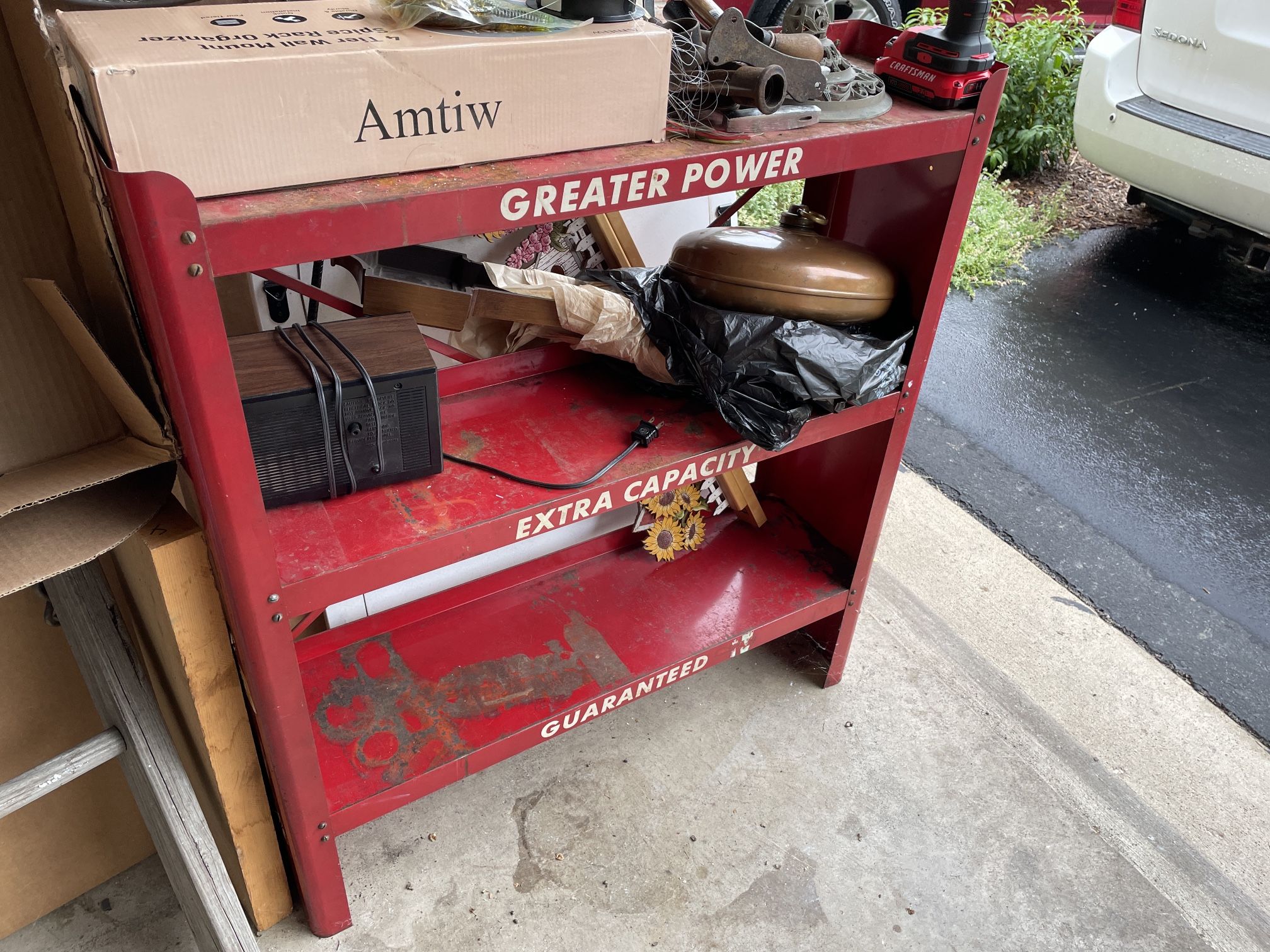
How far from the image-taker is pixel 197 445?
1150 millimetres

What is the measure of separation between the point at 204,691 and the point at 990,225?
14.9 ft

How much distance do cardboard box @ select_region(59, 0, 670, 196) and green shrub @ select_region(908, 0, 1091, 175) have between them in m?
4.74

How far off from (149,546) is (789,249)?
46.5 inches

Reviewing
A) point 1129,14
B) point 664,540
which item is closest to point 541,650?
point 664,540

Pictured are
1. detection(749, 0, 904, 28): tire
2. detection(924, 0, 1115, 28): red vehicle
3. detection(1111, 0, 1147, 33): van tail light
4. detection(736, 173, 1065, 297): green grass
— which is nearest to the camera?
detection(1111, 0, 1147, 33): van tail light

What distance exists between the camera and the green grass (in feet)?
14.8

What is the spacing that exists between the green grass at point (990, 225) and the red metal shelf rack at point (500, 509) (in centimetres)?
243

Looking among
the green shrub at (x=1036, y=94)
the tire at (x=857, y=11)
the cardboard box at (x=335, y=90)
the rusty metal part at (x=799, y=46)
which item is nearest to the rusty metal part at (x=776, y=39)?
the rusty metal part at (x=799, y=46)

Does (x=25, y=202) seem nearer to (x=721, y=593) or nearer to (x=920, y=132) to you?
(x=920, y=132)

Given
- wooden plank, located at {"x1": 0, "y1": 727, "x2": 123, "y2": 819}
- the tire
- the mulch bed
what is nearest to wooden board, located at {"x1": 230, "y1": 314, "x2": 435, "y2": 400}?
wooden plank, located at {"x1": 0, "y1": 727, "x2": 123, "y2": 819}

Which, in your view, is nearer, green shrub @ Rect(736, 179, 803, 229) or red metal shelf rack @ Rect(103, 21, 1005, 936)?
red metal shelf rack @ Rect(103, 21, 1005, 936)

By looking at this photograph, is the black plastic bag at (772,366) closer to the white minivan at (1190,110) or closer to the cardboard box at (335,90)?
the cardboard box at (335,90)

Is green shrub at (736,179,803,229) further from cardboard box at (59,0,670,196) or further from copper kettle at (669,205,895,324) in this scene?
cardboard box at (59,0,670,196)

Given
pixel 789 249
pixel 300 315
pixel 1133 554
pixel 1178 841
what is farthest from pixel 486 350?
pixel 1133 554
